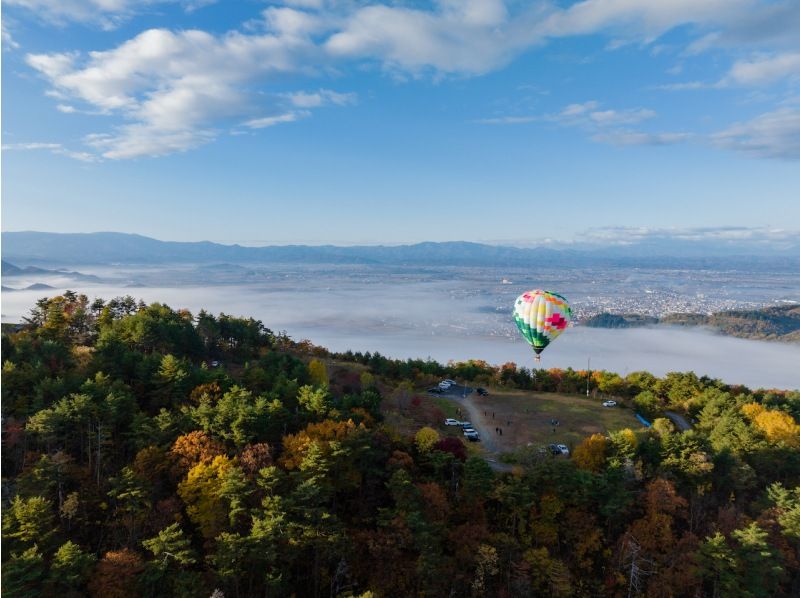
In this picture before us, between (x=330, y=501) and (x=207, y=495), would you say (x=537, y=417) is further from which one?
(x=207, y=495)

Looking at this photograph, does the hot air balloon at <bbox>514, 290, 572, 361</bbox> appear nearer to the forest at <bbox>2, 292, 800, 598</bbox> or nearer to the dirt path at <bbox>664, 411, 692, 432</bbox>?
the forest at <bbox>2, 292, 800, 598</bbox>

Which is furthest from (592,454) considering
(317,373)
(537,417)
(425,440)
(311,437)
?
(317,373)

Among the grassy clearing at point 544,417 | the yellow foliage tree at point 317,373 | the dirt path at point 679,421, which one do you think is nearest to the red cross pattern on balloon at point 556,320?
the grassy clearing at point 544,417

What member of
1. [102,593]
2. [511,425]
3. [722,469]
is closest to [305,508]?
[102,593]

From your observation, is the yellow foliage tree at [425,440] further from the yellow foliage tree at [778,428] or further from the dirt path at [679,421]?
the yellow foliage tree at [778,428]

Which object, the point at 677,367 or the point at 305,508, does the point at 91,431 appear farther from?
the point at 677,367

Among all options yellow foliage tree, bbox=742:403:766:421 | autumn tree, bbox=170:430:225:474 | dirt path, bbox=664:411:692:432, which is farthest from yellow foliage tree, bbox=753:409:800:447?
autumn tree, bbox=170:430:225:474
